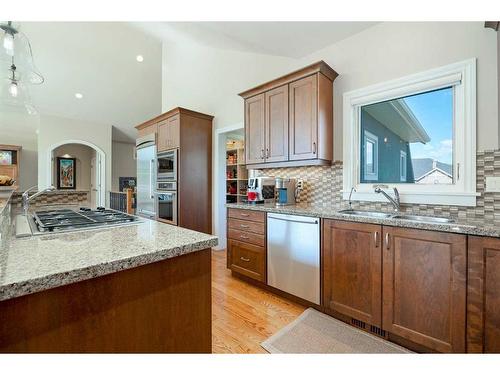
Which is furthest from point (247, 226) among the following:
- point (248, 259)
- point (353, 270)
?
point (353, 270)

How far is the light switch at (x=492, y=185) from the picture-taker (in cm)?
167

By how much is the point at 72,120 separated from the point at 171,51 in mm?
3739

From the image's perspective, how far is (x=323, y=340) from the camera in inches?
66.6

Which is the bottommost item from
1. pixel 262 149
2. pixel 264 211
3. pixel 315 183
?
pixel 264 211

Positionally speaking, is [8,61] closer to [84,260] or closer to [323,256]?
[84,260]

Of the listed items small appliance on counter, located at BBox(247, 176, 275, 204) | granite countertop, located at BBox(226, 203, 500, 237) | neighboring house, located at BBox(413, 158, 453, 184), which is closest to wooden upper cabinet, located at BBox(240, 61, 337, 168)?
small appliance on counter, located at BBox(247, 176, 275, 204)

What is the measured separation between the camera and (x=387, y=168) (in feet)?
7.55

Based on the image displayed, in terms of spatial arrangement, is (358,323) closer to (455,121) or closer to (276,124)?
(455,121)

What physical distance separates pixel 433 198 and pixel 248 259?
70.2 inches

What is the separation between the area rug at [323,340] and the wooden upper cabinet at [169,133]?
2.81 metres

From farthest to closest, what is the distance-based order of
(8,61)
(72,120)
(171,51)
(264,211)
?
(72,120)
(171,51)
(264,211)
(8,61)

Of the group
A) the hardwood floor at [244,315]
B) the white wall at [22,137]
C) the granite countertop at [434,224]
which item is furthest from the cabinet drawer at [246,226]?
the white wall at [22,137]
